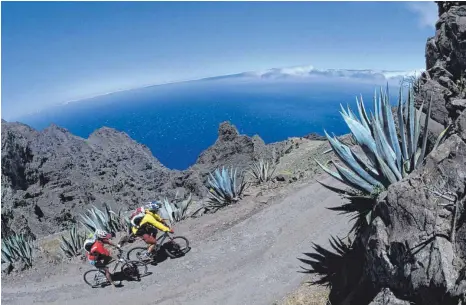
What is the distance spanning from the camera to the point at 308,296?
7453mm

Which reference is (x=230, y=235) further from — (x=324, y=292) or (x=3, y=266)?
(x=3, y=266)

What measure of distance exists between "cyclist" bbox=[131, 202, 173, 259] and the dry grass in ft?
11.7

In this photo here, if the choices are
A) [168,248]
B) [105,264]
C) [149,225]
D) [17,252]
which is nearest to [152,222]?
[149,225]

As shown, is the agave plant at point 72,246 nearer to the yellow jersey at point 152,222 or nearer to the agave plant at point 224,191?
the yellow jersey at point 152,222

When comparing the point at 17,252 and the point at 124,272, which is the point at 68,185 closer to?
the point at 17,252

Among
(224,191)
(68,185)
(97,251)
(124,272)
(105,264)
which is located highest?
(97,251)

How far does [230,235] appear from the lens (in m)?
11.6

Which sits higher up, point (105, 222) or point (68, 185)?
point (105, 222)

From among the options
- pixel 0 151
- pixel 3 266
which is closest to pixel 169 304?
pixel 3 266

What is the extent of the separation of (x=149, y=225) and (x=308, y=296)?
4586 mm

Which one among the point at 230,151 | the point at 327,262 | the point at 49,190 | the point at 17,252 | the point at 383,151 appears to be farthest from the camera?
the point at 49,190

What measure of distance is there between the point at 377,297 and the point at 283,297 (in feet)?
10.2

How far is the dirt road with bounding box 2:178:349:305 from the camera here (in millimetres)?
8938

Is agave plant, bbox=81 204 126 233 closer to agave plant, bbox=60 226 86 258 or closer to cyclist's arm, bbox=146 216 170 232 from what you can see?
agave plant, bbox=60 226 86 258
